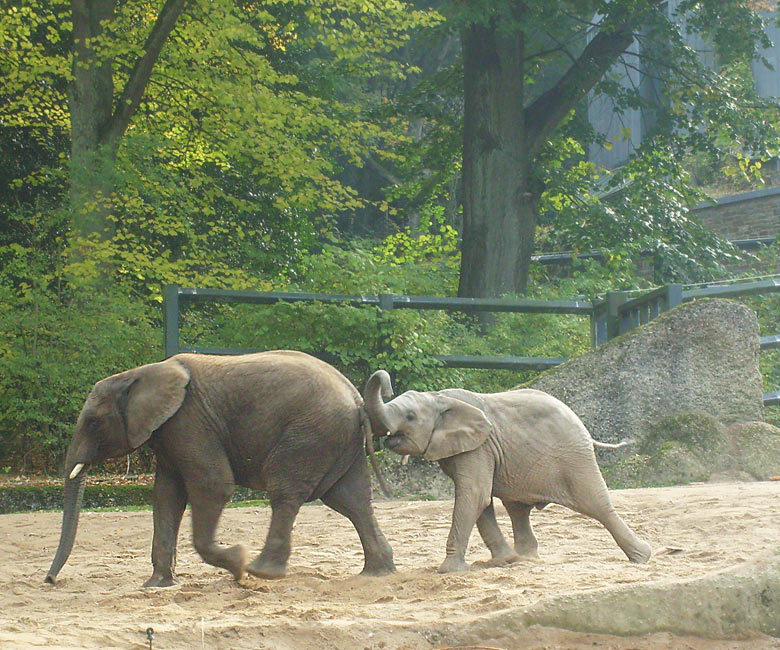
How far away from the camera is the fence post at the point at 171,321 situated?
12.8 meters

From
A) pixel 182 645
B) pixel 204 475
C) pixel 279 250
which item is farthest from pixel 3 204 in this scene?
pixel 182 645

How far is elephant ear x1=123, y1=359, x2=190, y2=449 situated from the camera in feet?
22.5

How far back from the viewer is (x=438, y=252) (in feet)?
83.3

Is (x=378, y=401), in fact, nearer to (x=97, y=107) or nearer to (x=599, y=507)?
(x=599, y=507)

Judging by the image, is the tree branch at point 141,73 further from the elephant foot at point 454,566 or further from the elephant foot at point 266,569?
the elephant foot at point 454,566

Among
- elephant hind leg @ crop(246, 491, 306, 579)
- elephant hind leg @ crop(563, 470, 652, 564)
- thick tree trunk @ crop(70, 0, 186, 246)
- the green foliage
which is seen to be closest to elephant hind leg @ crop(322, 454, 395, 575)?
elephant hind leg @ crop(246, 491, 306, 579)

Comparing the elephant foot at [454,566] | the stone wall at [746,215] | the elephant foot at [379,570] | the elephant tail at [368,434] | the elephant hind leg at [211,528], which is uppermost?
the stone wall at [746,215]

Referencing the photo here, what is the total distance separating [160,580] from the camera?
22.6 ft

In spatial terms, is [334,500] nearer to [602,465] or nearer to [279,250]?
[602,465]

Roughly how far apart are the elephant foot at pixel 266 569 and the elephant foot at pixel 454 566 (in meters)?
0.93

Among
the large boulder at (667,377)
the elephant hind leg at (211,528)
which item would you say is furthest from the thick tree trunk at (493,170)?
Answer: the elephant hind leg at (211,528)

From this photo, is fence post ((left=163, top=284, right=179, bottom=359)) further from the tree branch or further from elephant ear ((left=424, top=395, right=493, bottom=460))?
elephant ear ((left=424, top=395, right=493, bottom=460))

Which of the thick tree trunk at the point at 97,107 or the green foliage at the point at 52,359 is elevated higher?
the thick tree trunk at the point at 97,107

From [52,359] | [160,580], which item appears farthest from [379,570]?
[52,359]
